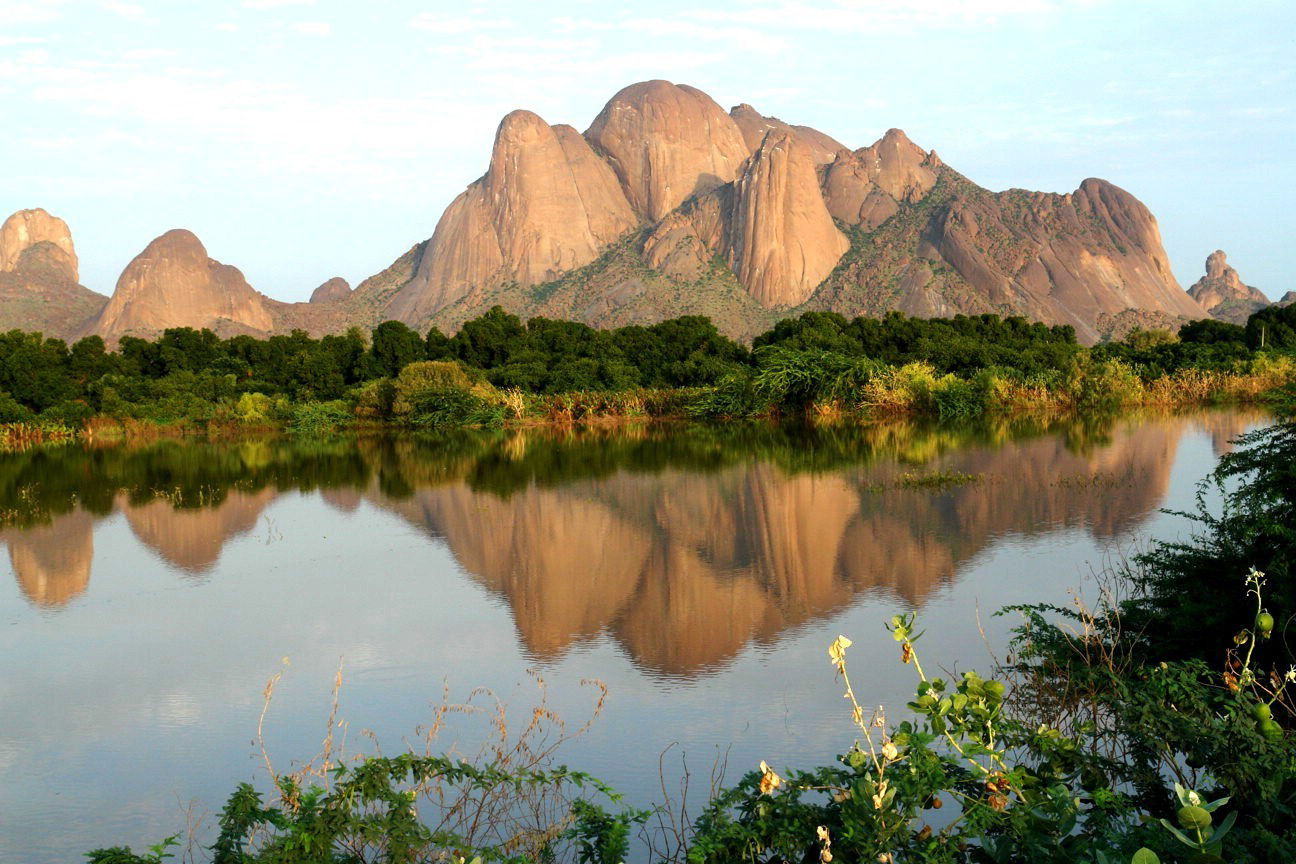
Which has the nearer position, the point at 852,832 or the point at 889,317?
the point at 852,832

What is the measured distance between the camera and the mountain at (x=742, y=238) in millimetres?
103250

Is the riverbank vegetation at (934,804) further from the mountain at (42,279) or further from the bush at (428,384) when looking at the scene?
the mountain at (42,279)

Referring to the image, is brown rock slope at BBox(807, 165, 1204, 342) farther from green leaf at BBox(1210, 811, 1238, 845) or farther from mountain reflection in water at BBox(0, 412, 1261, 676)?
green leaf at BBox(1210, 811, 1238, 845)

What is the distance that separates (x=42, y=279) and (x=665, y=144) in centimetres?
8161

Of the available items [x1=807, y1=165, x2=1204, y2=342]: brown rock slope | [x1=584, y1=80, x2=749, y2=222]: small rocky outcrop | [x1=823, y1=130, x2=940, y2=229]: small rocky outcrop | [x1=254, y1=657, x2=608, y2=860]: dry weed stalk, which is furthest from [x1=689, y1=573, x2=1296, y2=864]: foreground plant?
[x1=584, y1=80, x2=749, y2=222]: small rocky outcrop

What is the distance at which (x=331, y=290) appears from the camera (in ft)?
513

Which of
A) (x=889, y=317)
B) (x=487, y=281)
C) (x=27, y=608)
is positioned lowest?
(x=27, y=608)

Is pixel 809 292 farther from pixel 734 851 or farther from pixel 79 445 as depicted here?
pixel 734 851

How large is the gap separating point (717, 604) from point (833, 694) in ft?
9.23

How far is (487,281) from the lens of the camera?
119312mm

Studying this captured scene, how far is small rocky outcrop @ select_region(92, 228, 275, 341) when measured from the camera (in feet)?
401

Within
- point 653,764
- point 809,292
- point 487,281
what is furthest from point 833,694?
point 487,281

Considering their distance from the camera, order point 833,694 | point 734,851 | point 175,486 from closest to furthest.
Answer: point 734,851 → point 833,694 → point 175,486

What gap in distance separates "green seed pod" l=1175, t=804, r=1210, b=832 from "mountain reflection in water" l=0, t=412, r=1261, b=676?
16.5 ft
